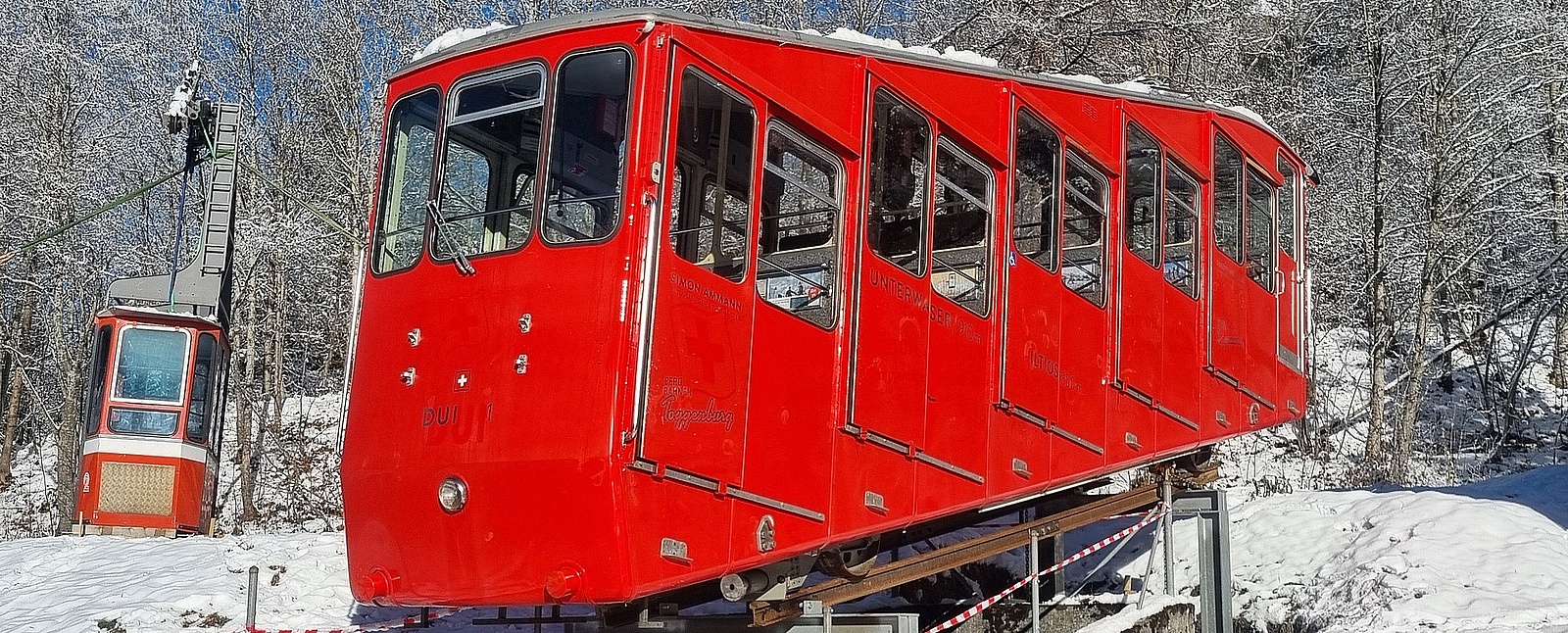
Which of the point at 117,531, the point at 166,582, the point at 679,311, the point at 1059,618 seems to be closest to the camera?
the point at 679,311

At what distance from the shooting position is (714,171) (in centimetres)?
623

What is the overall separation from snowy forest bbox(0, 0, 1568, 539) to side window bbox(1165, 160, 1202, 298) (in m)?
7.94

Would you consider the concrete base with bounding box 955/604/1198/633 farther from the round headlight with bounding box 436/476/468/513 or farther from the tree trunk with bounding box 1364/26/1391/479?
the tree trunk with bounding box 1364/26/1391/479

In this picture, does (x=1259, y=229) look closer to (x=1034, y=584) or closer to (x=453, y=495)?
(x=1034, y=584)

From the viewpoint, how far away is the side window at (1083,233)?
8.66m

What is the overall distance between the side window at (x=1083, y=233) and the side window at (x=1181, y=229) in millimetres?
960

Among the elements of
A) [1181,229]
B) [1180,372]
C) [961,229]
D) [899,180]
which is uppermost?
[1181,229]

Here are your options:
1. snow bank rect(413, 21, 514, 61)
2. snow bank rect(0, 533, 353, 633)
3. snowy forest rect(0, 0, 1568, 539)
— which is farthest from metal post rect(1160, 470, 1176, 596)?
snowy forest rect(0, 0, 1568, 539)

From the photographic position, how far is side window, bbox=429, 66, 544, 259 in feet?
20.4

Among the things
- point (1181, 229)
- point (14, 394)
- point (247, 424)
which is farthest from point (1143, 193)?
point (14, 394)

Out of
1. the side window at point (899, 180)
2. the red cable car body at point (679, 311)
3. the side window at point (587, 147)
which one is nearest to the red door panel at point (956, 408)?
the red cable car body at point (679, 311)

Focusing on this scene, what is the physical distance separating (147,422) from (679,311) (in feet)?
37.9

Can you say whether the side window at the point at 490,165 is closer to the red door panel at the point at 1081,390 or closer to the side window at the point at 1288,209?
the red door panel at the point at 1081,390

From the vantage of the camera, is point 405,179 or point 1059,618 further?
point 1059,618
